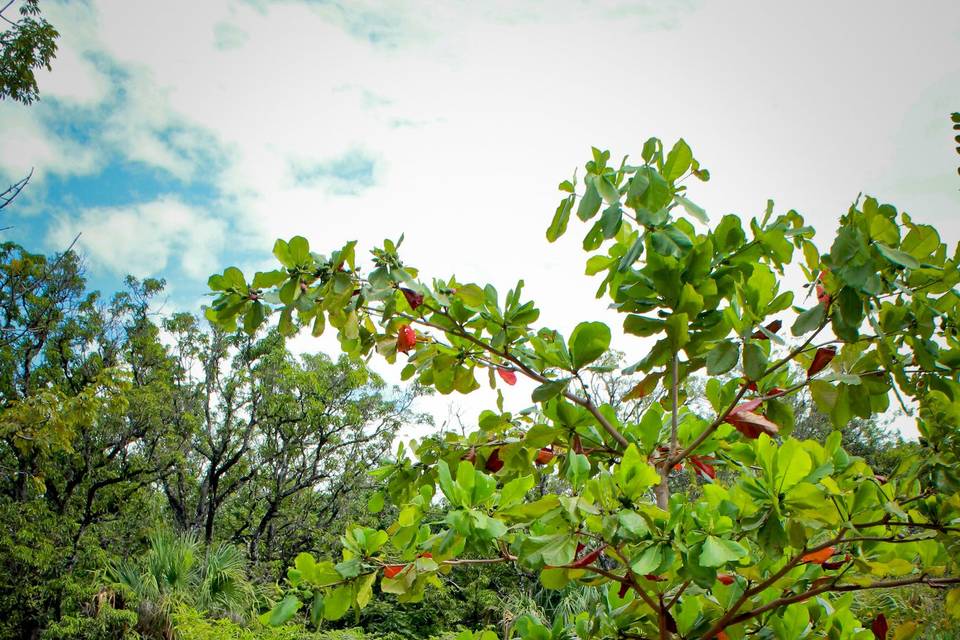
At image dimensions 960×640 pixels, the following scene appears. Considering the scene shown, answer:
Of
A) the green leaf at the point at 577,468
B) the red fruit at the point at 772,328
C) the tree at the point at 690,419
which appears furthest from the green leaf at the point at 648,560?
the red fruit at the point at 772,328

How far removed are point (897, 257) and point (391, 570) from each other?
0.70 meters

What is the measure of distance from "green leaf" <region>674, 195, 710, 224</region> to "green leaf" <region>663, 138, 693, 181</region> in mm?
41

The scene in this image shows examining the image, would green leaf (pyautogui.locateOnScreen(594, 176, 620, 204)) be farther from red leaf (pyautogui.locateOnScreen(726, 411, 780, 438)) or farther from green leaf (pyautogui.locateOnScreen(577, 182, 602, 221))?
red leaf (pyautogui.locateOnScreen(726, 411, 780, 438))

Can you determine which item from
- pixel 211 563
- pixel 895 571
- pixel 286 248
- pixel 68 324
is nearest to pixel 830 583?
pixel 895 571

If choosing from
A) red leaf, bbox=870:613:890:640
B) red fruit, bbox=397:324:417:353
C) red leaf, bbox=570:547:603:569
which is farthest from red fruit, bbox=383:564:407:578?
red leaf, bbox=870:613:890:640

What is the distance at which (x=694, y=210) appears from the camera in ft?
2.44

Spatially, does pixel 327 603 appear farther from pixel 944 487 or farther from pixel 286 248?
pixel 944 487

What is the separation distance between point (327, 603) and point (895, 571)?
2.44 feet

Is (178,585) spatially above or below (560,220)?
below

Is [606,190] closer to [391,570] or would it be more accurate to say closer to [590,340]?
[590,340]

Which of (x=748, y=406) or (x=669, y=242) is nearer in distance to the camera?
(x=669, y=242)

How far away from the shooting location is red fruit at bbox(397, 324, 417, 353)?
3.01 feet

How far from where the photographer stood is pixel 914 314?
0.73m

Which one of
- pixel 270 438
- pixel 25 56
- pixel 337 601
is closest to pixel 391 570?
pixel 337 601
